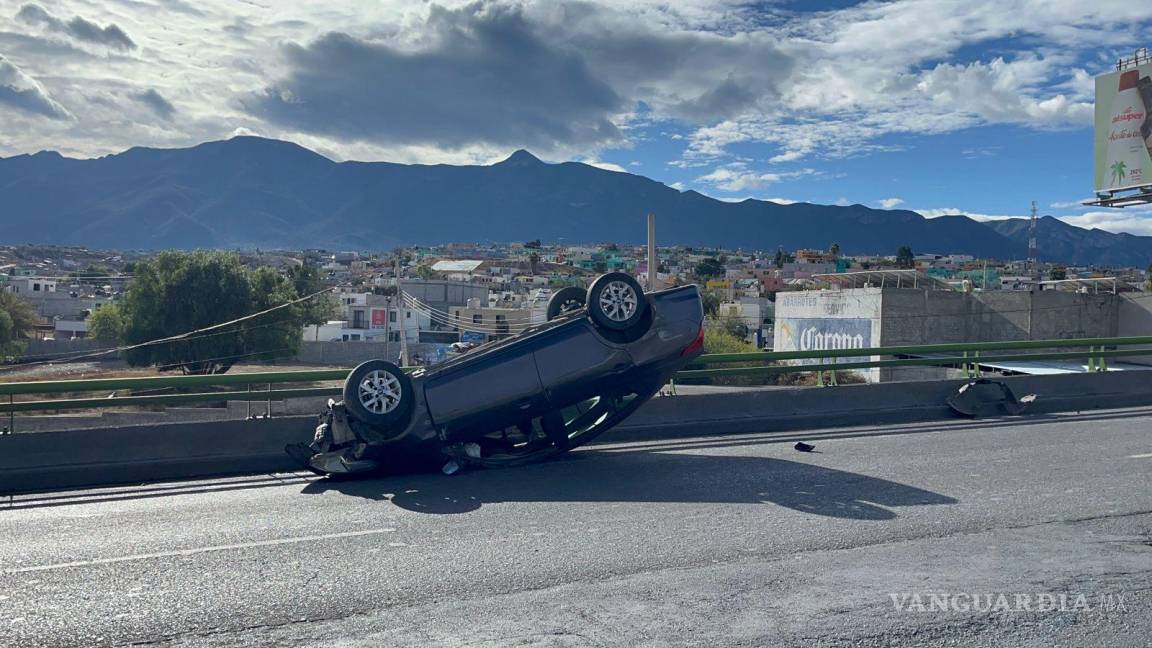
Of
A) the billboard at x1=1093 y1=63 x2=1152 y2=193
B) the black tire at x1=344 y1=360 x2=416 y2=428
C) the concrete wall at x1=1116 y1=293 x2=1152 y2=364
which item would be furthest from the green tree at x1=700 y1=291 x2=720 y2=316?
the billboard at x1=1093 y1=63 x2=1152 y2=193

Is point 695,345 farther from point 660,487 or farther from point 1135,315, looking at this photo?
point 1135,315

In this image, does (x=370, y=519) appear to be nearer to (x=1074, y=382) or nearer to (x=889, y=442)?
(x=889, y=442)

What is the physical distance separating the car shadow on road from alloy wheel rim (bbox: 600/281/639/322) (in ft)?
5.12

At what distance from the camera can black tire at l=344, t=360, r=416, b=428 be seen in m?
9.34

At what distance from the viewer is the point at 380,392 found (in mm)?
9406

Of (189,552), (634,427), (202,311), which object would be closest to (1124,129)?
→ (634,427)

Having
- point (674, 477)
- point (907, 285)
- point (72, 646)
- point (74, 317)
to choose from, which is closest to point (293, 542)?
point (72, 646)

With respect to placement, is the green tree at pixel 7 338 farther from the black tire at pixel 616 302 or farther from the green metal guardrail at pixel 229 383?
the black tire at pixel 616 302

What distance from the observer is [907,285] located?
44.2m

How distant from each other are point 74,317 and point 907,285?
2065 inches

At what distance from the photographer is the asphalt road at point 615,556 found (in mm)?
5184

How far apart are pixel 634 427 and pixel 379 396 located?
3.77 meters

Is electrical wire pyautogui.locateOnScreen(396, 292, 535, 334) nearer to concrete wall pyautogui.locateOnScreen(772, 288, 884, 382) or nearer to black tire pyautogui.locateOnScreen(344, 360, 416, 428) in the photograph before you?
black tire pyautogui.locateOnScreen(344, 360, 416, 428)

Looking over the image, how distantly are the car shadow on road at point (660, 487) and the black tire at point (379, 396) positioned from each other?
0.64 metres
